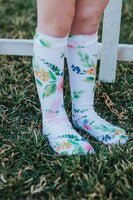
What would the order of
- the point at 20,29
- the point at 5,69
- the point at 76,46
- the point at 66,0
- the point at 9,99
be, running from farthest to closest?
the point at 20,29, the point at 5,69, the point at 9,99, the point at 76,46, the point at 66,0

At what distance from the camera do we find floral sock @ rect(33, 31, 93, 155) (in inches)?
38.2

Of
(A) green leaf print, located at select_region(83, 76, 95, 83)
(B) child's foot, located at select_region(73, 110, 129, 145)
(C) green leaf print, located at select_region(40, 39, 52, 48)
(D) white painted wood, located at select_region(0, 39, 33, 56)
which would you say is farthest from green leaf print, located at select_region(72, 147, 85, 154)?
(D) white painted wood, located at select_region(0, 39, 33, 56)

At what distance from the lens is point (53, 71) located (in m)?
1.00

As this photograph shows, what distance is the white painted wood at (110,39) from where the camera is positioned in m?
1.32

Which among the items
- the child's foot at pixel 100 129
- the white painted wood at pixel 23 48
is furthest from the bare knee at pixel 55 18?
the white painted wood at pixel 23 48

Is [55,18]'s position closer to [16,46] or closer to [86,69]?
[86,69]

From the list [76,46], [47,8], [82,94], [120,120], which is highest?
[47,8]

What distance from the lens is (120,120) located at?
126 cm

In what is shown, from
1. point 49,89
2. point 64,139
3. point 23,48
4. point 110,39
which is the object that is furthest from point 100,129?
point 23,48

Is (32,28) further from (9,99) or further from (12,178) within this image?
(12,178)

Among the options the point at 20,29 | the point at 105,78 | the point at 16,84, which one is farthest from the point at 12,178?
the point at 20,29

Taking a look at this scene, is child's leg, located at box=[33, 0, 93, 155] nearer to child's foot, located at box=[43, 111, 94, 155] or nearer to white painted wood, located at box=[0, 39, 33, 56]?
child's foot, located at box=[43, 111, 94, 155]

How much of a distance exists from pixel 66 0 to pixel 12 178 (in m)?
0.59

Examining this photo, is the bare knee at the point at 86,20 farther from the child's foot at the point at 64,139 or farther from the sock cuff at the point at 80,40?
the child's foot at the point at 64,139
